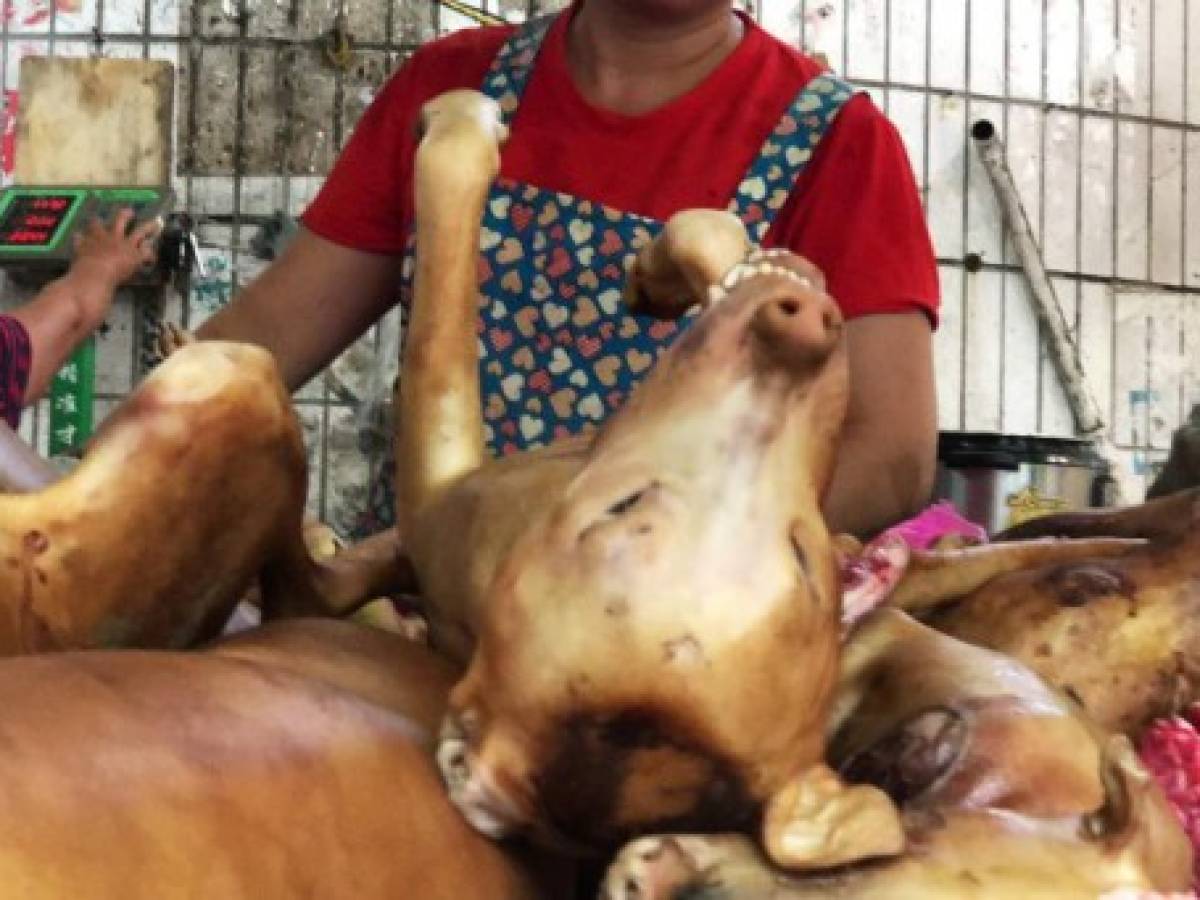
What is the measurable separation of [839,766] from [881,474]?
691mm

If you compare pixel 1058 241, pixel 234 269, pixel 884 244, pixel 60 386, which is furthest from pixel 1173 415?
pixel 884 244

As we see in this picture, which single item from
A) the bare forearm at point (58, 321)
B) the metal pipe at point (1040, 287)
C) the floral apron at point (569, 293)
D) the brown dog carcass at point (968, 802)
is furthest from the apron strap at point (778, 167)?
the metal pipe at point (1040, 287)

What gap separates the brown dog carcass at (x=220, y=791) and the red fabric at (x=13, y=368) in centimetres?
113

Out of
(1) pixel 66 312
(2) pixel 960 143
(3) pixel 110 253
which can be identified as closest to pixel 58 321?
(1) pixel 66 312

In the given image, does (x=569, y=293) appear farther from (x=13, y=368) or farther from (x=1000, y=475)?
(x=1000, y=475)

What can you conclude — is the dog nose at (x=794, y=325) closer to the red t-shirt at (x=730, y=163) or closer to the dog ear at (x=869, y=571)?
the dog ear at (x=869, y=571)

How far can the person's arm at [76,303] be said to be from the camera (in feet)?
6.02

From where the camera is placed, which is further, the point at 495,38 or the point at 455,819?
the point at 495,38

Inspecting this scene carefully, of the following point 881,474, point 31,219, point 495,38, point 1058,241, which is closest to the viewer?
point 881,474

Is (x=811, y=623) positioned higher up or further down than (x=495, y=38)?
further down

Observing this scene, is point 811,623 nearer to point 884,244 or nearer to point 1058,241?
point 884,244

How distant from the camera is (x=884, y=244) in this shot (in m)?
1.14

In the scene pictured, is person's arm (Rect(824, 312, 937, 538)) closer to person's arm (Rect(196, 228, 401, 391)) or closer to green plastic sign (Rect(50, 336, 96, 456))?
person's arm (Rect(196, 228, 401, 391))

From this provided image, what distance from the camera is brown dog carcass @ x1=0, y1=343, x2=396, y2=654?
1.54 ft
